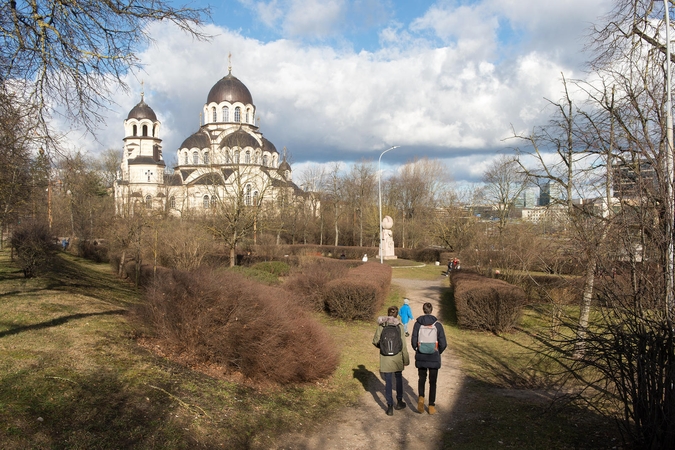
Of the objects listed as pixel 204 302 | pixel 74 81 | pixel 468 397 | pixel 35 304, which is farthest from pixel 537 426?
pixel 35 304

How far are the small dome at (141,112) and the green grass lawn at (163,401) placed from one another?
213 feet

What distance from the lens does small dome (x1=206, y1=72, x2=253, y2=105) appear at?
62.8 meters

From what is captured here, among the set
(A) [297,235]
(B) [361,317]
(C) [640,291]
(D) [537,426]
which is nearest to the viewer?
(C) [640,291]

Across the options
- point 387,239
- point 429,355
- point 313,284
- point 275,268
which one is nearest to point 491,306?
point 313,284

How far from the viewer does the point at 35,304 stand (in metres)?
10.5

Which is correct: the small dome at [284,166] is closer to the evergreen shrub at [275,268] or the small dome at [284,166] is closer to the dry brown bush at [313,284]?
the evergreen shrub at [275,268]

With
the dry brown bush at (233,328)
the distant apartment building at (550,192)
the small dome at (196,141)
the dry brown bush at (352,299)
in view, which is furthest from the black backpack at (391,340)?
the small dome at (196,141)

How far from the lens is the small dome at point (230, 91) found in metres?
62.8

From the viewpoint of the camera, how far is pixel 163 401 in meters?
5.91

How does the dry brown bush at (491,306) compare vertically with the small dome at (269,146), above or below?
below

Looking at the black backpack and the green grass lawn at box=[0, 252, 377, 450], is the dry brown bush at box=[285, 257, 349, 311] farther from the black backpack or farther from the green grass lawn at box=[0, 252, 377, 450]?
the black backpack

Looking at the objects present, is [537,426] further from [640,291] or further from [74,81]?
[74,81]

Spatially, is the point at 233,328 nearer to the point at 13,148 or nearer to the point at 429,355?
the point at 429,355

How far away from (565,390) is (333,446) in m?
4.35
